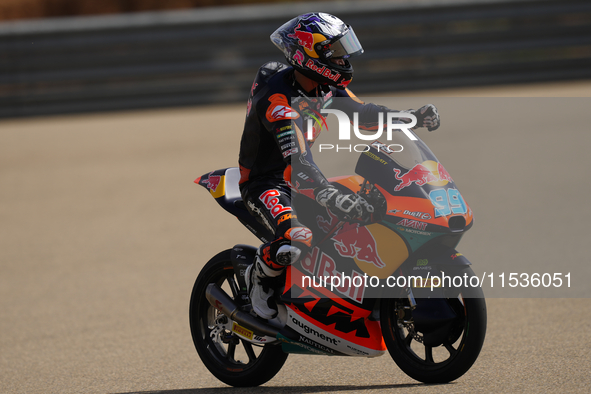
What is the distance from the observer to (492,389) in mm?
4191

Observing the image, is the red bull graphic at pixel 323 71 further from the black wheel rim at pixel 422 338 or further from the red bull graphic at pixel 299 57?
the black wheel rim at pixel 422 338

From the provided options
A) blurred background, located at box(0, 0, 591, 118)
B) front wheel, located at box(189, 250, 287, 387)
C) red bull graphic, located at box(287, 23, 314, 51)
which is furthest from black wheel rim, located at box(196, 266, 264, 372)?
blurred background, located at box(0, 0, 591, 118)

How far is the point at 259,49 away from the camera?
1602 cm

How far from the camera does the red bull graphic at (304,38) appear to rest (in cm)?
439

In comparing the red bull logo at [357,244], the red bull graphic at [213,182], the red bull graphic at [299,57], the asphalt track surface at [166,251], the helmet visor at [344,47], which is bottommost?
the asphalt track surface at [166,251]

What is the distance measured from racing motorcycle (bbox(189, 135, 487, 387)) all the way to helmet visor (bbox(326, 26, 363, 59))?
20.7 inches

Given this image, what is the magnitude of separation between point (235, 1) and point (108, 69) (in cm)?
1477

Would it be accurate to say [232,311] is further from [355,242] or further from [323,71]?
[323,71]

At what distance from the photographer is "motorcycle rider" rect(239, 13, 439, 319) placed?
4273 mm

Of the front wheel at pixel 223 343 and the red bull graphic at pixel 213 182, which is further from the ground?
the red bull graphic at pixel 213 182

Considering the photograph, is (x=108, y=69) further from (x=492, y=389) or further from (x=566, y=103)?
(x=492, y=389)

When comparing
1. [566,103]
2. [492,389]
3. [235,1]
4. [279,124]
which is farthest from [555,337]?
[235,1]

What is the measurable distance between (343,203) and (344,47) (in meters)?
0.95

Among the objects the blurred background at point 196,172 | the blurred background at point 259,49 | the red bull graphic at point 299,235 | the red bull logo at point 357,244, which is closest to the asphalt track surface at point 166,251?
the blurred background at point 196,172
